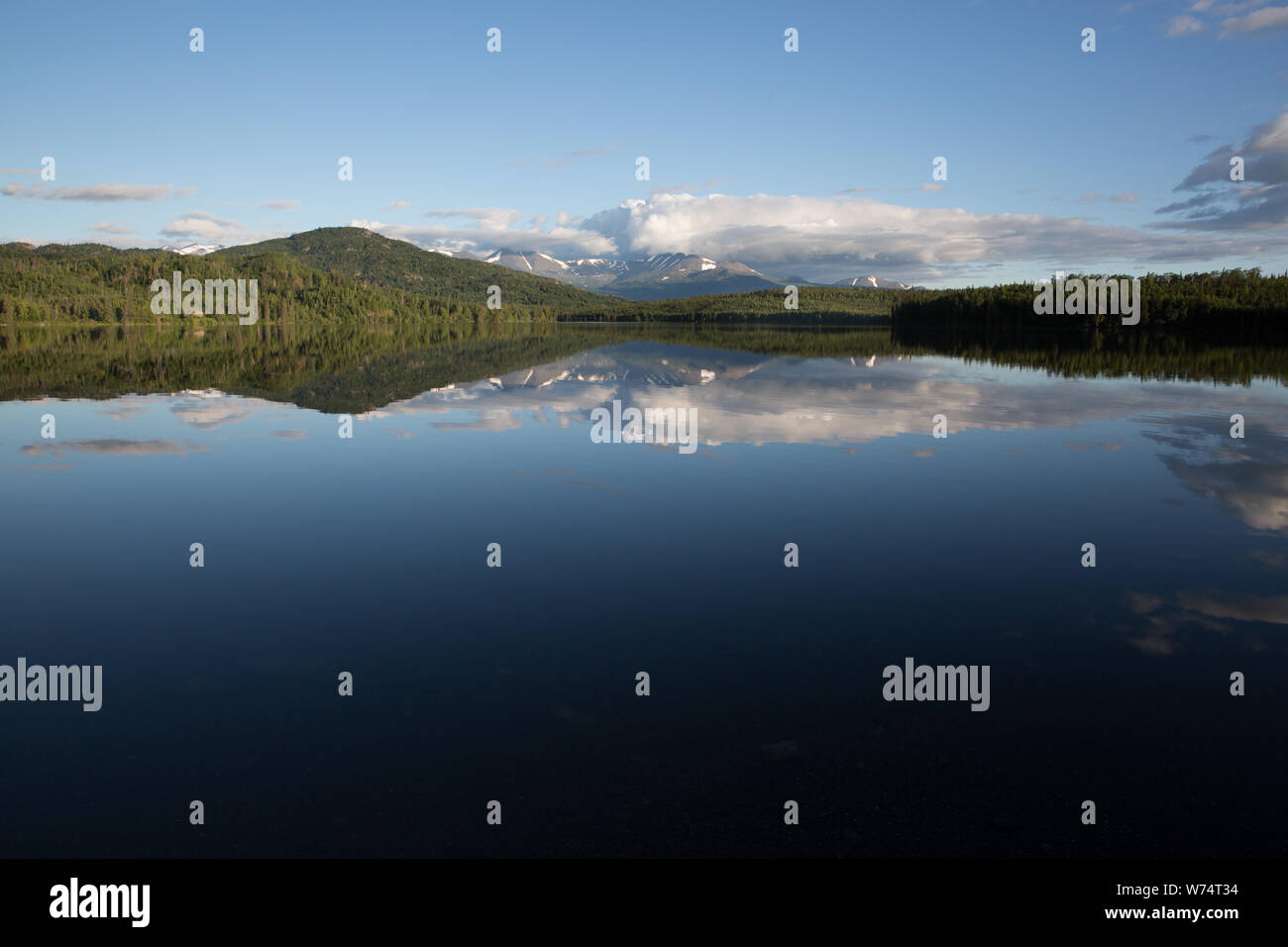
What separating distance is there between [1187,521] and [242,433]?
26264 mm

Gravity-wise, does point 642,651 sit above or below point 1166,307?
below

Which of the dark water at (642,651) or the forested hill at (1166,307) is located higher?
the forested hill at (1166,307)

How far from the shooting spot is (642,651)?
9391mm

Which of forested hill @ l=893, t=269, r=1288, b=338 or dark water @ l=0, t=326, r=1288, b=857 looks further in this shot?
forested hill @ l=893, t=269, r=1288, b=338

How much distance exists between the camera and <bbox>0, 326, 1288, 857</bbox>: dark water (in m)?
6.30

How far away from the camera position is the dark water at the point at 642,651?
6305 mm

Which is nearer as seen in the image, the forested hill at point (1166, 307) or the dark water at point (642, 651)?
the dark water at point (642, 651)

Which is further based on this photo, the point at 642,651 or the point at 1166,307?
the point at 1166,307

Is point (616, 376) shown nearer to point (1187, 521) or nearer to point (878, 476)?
point (878, 476)

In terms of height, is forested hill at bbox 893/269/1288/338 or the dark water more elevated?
forested hill at bbox 893/269/1288/338

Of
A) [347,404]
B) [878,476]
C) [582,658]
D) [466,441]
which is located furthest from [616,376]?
[582,658]

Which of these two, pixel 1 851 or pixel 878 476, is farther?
pixel 878 476
